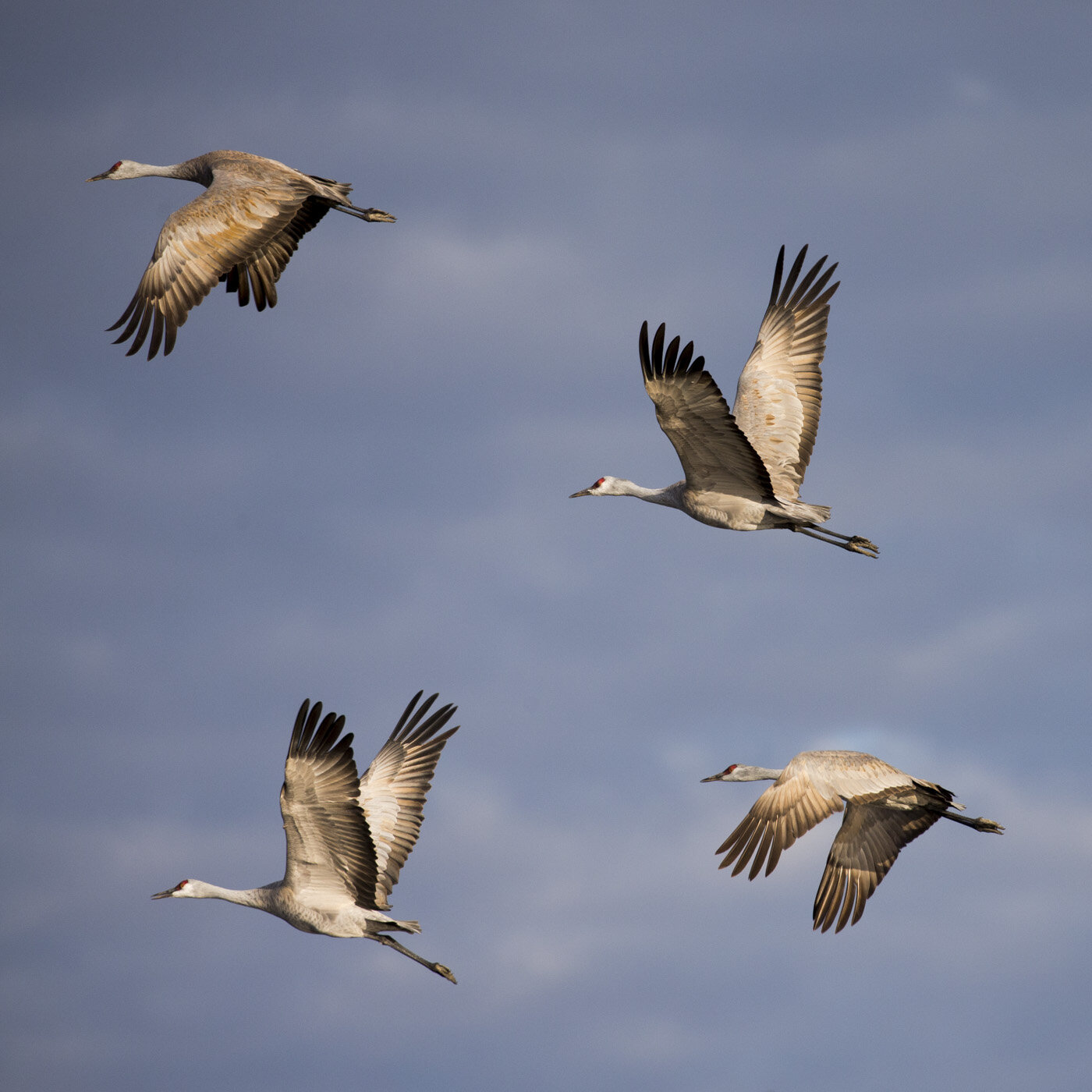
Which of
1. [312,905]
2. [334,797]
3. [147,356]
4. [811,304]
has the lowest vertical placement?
[312,905]

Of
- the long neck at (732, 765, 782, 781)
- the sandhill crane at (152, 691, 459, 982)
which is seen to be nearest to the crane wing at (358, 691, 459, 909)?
the sandhill crane at (152, 691, 459, 982)

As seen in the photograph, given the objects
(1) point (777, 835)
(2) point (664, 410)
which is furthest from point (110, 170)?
(1) point (777, 835)

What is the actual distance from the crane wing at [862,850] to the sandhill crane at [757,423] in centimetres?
345

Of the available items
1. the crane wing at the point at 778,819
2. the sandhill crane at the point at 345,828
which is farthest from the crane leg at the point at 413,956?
the crane wing at the point at 778,819

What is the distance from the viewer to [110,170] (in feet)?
70.7

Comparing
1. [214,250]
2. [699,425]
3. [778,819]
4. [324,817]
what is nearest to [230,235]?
[214,250]

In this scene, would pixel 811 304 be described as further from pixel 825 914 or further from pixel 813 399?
pixel 825 914

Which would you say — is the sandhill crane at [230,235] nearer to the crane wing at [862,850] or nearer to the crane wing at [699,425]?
the crane wing at [699,425]

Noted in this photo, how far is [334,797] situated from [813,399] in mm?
8174

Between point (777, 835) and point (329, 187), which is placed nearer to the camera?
point (777, 835)

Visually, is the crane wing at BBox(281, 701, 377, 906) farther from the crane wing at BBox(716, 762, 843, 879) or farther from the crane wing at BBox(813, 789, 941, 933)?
the crane wing at BBox(813, 789, 941, 933)

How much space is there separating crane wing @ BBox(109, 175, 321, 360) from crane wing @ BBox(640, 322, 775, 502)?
183 inches

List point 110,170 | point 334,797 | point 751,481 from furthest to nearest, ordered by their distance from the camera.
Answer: point 110,170 → point 751,481 → point 334,797

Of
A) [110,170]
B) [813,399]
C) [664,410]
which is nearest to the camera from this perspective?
[664,410]
